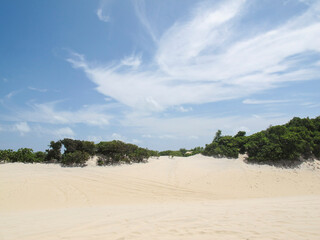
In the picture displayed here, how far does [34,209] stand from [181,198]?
20.5 feet

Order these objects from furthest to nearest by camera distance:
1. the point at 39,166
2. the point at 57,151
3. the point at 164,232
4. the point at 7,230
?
the point at 57,151 → the point at 39,166 → the point at 7,230 → the point at 164,232

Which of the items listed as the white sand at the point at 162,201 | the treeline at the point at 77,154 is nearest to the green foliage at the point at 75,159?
the treeline at the point at 77,154

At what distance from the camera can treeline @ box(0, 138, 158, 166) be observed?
13188 millimetres

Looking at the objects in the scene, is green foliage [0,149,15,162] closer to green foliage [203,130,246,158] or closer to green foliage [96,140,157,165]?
green foliage [96,140,157,165]

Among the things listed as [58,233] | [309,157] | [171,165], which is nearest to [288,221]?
[58,233]

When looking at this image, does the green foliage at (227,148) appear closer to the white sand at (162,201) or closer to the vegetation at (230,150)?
the vegetation at (230,150)

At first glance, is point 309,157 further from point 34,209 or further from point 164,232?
point 34,209

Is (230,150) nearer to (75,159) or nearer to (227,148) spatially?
(227,148)

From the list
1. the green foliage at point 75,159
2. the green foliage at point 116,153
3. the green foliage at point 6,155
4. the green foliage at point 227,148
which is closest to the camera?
the green foliage at point 6,155

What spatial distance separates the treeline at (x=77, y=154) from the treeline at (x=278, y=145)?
333 inches

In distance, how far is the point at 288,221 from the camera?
15.0 feet

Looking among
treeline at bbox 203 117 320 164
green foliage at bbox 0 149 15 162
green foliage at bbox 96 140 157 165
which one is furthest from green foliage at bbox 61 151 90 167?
treeline at bbox 203 117 320 164

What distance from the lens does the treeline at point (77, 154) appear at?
13.2m

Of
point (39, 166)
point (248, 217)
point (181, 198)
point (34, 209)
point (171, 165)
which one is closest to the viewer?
point (248, 217)
